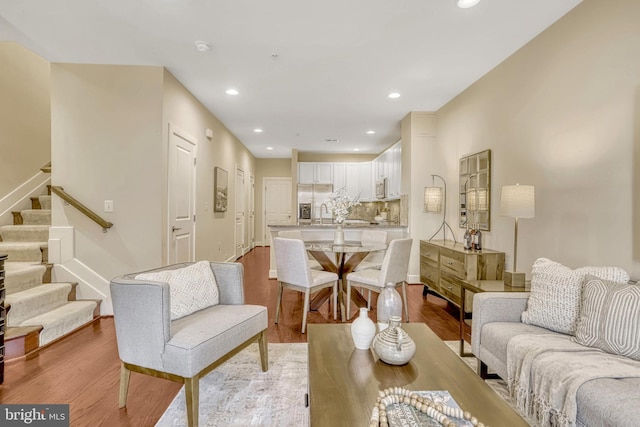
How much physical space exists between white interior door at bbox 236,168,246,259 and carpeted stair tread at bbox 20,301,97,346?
13.1 ft

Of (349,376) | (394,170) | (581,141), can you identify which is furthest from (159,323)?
(394,170)

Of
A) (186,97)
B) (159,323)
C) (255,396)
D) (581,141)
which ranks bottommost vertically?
(255,396)

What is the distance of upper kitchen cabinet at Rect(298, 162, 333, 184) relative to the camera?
27.0ft

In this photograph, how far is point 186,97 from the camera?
4.06 meters

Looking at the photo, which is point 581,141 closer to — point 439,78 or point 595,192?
point 595,192

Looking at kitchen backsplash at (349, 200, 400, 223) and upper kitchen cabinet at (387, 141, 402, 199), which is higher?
upper kitchen cabinet at (387, 141, 402, 199)

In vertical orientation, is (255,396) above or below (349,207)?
below

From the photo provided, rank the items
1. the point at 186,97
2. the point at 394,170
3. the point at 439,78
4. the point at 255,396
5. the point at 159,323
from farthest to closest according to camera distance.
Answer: the point at 394,170, the point at 186,97, the point at 439,78, the point at 255,396, the point at 159,323

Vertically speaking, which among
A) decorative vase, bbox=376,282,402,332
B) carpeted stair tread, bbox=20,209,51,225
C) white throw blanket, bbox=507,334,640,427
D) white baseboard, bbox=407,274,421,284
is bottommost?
white baseboard, bbox=407,274,421,284

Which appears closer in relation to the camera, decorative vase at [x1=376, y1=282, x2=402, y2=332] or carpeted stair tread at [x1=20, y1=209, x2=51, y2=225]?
decorative vase at [x1=376, y1=282, x2=402, y2=332]

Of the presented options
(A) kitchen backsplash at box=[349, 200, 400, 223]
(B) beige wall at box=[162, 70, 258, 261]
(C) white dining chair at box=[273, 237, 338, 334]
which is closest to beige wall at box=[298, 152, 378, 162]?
(A) kitchen backsplash at box=[349, 200, 400, 223]

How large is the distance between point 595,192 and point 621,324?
3.55 ft

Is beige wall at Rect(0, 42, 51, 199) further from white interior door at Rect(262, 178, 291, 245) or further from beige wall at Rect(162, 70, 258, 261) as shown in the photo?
white interior door at Rect(262, 178, 291, 245)

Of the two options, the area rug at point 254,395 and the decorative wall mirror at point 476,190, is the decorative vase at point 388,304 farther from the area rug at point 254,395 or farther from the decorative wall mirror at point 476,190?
the decorative wall mirror at point 476,190
